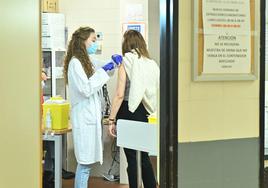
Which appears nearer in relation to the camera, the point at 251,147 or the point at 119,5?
the point at 251,147

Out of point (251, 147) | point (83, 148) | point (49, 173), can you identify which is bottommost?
point (49, 173)

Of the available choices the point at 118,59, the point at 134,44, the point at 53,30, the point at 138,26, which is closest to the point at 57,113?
the point at 118,59

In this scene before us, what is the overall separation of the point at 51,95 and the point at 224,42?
9.92 feet

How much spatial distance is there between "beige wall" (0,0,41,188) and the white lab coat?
109 cm

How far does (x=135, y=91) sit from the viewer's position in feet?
11.3

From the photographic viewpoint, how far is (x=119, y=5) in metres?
4.59

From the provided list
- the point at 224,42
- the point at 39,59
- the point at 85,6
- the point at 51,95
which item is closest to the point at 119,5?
the point at 85,6

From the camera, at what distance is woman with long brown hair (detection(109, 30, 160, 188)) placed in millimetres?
3475

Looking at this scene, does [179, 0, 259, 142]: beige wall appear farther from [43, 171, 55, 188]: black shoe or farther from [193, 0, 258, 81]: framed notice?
[43, 171, 55, 188]: black shoe

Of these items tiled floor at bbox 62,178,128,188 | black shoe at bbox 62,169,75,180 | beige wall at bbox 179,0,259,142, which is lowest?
tiled floor at bbox 62,178,128,188

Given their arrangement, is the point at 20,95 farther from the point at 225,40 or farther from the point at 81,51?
the point at 81,51

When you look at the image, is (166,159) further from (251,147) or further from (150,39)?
(150,39)

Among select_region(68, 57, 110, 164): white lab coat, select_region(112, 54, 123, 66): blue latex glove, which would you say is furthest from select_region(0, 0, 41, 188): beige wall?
select_region(112, 54, 123, 66): blue latex glove

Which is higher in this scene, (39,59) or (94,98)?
(39,59)
